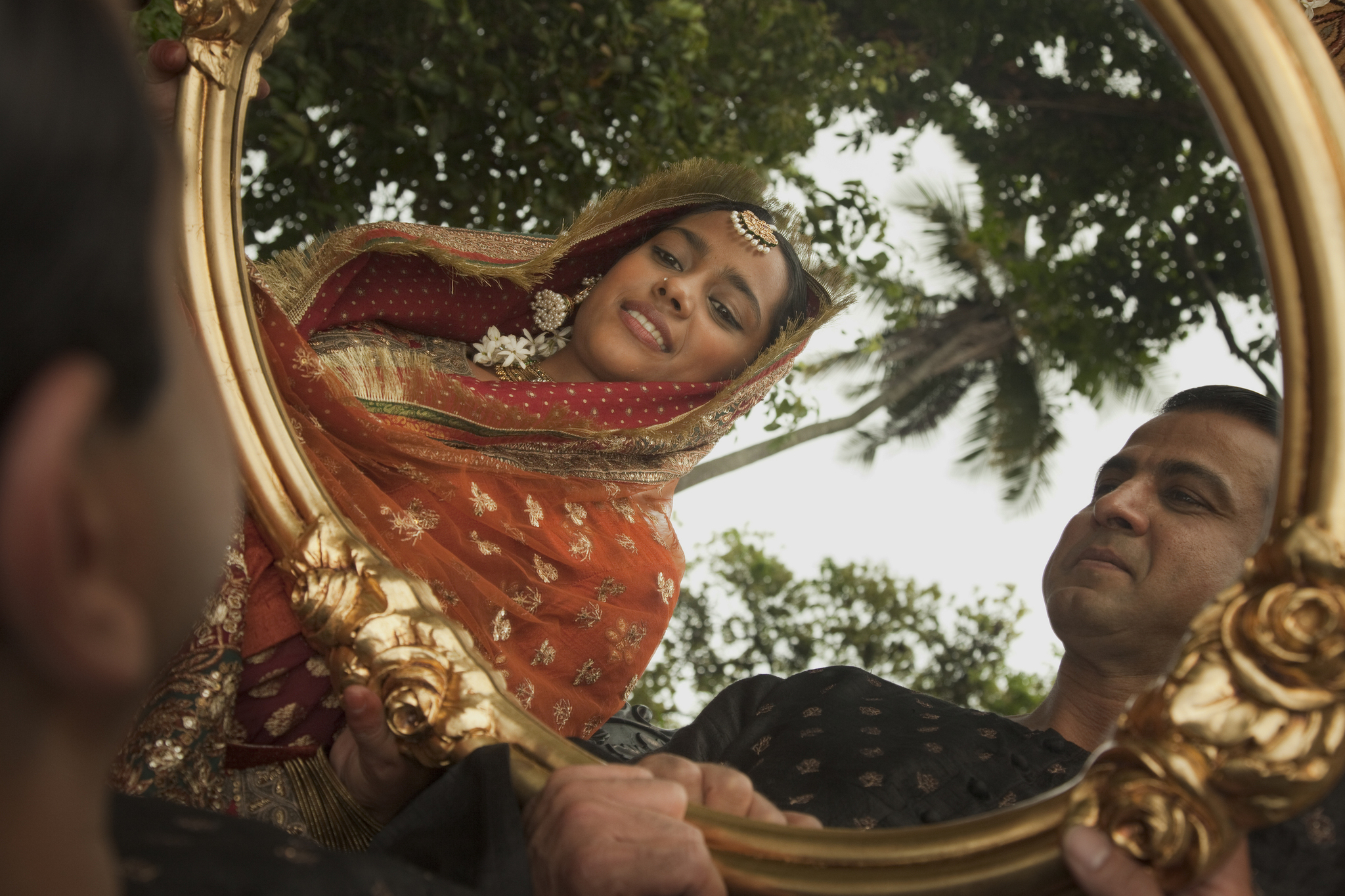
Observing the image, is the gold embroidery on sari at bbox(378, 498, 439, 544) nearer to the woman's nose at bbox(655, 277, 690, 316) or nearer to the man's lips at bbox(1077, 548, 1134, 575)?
the woman's nose at bbox(655, 277, 690, 316)

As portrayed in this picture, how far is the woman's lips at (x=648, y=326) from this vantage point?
119 cm

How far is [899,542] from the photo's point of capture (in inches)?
35.2

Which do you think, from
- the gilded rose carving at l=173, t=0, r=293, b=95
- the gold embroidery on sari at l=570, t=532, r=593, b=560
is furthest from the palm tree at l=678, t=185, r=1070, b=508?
the gilded rose carving at l=173, t=0, r=293, b=95

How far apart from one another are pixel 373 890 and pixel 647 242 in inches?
36.3

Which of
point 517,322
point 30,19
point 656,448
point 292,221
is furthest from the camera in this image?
point 292,221

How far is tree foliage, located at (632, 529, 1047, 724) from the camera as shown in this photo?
87 centimetres

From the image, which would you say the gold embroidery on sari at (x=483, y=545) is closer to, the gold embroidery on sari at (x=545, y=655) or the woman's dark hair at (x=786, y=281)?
the gold embroidery on sari at (x=545, y=655)

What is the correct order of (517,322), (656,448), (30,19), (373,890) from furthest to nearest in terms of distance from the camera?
(517,322), (656,448), (373,890), (30,19)

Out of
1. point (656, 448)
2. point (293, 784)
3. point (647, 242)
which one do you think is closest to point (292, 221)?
point (647, 242)

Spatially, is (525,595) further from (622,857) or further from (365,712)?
(622,857)

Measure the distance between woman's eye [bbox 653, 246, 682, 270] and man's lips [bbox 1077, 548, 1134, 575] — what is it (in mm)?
606

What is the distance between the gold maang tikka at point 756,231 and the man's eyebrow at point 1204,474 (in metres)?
0.54

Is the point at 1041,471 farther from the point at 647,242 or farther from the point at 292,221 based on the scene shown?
the point at 292,221

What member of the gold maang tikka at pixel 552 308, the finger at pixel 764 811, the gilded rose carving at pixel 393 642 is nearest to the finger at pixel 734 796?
the finger at pixel 764 811
